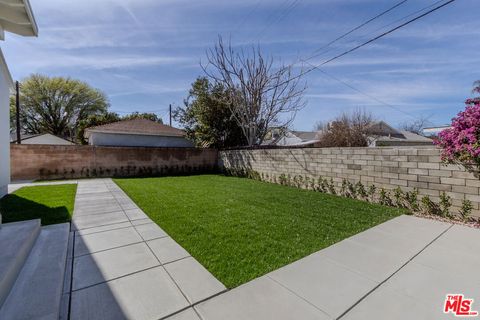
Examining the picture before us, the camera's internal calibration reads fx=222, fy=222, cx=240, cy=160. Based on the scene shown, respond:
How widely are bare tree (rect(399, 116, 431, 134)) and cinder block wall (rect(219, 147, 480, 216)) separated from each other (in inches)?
1540

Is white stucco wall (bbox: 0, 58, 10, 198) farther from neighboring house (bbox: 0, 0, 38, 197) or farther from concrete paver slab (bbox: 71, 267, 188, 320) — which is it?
concrete paver slab (bbox: 71, 267, 188, 320)

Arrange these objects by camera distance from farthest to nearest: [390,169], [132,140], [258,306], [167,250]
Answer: [132,140]
[390,169]
[167,250]
[258,306]

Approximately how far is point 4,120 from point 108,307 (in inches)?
282

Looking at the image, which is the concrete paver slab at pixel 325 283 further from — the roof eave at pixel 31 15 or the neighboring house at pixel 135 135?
the neighboring house at pixel 135 135

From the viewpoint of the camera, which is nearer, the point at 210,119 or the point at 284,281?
the point at 284,281

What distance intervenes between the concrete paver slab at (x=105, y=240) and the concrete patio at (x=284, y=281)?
0.01m

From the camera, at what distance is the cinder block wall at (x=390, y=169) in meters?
4.63

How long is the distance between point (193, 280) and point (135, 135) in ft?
51.9

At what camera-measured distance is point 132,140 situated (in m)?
16.1

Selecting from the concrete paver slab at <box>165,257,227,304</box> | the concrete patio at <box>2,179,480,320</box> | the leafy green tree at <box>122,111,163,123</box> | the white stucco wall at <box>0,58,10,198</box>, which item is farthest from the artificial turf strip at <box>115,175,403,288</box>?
the leafy green tree at <box>122,111,163,123</box>

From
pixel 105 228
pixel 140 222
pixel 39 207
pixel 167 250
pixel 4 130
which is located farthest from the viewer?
pixel 4 130

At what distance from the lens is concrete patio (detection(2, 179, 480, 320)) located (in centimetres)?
196

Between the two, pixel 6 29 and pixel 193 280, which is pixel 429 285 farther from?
pixel 6 29

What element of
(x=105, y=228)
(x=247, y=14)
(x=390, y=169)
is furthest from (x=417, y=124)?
(x=105, y=228)
